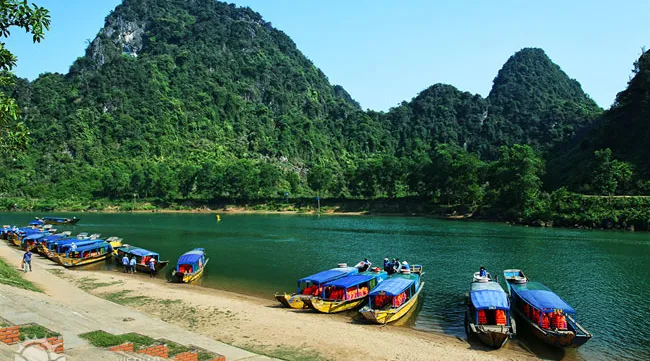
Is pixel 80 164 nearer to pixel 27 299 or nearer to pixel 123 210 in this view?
pixel 123 210

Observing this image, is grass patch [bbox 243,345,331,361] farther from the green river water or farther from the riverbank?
the green river water

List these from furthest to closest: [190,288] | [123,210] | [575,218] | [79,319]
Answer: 1. [123,210]
2. [575,218]
3. [190,288]
4. [79,319]

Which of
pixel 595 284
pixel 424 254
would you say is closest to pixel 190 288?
pixel 424 254

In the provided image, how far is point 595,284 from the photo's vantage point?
43719mm

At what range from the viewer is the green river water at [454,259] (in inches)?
1280

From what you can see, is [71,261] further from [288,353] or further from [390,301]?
[390,301]

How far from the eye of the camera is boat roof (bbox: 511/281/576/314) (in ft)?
94.1

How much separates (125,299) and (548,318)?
32.4 m

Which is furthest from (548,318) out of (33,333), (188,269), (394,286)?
(188,269)

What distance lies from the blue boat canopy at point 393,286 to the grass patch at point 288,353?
8598 millimetres

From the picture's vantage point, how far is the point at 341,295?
116 feet

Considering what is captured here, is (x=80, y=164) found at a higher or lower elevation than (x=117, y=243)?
higher

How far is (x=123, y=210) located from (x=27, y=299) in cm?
13817

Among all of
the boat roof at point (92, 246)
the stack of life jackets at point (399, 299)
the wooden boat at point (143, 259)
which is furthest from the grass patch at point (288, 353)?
the boat roof at point (92, 246)
